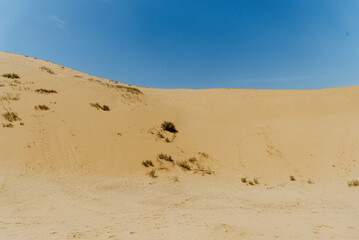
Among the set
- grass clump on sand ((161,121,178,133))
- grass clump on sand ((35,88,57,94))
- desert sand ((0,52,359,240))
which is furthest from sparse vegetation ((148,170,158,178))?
grass clump on sand ((35,88,57,94))

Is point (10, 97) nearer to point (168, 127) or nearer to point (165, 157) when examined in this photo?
point (168, 127)

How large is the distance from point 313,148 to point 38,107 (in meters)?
17.8

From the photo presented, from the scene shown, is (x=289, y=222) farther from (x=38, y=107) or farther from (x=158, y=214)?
(x=38, y=107)

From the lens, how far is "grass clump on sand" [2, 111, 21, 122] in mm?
12391

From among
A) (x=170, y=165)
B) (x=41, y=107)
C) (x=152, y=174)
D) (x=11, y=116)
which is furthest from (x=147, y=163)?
(x=11, y=116)

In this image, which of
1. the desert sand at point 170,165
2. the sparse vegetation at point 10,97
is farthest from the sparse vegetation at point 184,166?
the sparse vegetation at point 10,97

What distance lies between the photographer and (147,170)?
1088 centimetres

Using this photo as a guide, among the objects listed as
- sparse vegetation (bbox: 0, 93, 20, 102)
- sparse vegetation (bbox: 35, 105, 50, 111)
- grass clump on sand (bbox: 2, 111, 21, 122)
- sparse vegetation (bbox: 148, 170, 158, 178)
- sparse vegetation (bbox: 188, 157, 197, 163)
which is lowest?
sparse vegetation (bbox: 148, 170, 158, 178)

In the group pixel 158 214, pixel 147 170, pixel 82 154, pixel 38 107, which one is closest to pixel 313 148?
pixel 147 170

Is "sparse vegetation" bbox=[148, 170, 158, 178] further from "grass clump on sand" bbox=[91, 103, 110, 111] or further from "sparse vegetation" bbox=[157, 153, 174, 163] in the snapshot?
"grass clump on sand" bbox=[91, 103, 110, 111]

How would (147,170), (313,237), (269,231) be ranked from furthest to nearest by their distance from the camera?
(147,170) < (269,231) < (313,237)

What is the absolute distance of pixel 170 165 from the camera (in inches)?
452

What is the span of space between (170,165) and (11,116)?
9.91 m

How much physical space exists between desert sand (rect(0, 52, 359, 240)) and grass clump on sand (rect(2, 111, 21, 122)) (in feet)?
0.17
